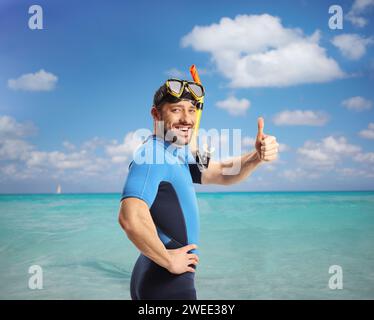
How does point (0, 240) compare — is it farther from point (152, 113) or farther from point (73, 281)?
point (152, 113)

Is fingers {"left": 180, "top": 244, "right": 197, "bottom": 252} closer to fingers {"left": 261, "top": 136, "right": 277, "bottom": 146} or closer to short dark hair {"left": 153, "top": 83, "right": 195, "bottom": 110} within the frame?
fingers {"left": 261, "top": 136, "right": 277, "bottom": 146}

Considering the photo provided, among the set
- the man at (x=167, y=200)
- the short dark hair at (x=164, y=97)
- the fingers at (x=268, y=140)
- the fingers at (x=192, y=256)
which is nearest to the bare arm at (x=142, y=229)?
the man at (x=167, y=200)

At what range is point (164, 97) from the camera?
221 centimetres

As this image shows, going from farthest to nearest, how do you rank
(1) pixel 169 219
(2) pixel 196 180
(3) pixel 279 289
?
1. (3) pixel 279 289
2. (2) pixel 196 180
3. (1) pixel 169 219

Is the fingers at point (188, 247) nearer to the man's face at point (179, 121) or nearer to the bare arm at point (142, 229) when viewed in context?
the bare arm at point (142, 229)

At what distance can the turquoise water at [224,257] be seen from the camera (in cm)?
611

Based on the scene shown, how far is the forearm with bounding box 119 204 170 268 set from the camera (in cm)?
186

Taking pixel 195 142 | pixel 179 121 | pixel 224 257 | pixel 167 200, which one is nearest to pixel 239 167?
pixel 195 142

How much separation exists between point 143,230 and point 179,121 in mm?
628

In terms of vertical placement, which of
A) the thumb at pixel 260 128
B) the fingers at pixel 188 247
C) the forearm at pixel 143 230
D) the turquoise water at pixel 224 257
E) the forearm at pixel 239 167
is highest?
the thumb at pixel 260 128

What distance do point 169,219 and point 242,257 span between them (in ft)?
23.3

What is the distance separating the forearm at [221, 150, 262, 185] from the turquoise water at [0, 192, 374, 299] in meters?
3.54
